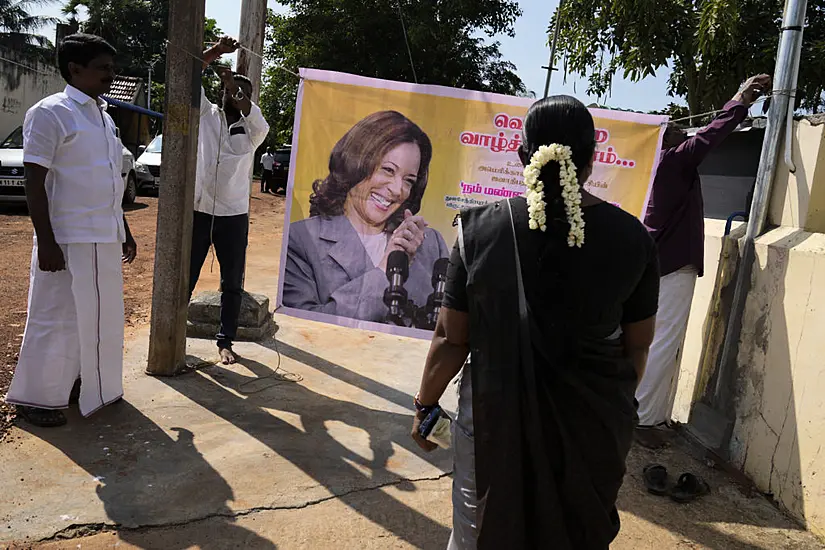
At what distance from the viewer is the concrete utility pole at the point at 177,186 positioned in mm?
3979

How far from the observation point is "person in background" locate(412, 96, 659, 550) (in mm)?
1683

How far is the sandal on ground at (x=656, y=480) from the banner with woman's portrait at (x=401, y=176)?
1498 mm

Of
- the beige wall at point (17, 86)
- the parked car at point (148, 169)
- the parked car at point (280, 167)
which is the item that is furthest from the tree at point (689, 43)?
the beige wall at point (17, 86)

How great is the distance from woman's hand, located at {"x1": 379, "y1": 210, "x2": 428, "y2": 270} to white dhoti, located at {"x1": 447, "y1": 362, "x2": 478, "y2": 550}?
88.3 inches

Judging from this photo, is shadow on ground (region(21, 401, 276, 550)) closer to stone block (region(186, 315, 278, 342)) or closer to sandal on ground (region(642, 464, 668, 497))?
stone block (region(186, 315, 278, 342))

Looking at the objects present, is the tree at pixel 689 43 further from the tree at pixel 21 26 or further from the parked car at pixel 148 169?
the tree at pixel 21 26

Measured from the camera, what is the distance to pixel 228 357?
4656mm

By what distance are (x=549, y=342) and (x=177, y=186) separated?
10.1 feet

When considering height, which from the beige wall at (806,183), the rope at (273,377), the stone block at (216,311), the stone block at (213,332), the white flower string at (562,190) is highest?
the beige wall at (806,183)

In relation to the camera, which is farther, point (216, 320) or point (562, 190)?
point (216, 320)

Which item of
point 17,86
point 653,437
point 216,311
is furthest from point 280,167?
point 653,437

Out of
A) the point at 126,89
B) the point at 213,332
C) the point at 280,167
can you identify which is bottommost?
the point at 213,332

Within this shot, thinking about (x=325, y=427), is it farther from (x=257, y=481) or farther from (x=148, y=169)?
(x=148, y=169)

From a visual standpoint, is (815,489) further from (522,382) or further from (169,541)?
(169,541)
